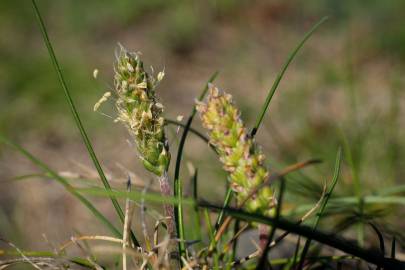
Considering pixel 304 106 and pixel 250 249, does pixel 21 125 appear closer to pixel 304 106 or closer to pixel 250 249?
pixel 304 106

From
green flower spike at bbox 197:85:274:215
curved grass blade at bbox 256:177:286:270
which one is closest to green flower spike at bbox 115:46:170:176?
green flower spike at bbox 197:85:274:215

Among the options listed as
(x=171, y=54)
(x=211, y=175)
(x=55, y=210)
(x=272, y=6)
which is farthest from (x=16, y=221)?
(x=272, y=6)

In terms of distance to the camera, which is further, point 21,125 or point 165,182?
point 21,125

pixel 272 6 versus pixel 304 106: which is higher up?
pixel 272 6

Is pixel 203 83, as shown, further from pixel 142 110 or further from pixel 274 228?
pixel 274 228

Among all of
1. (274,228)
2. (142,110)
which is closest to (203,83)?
(142,110)

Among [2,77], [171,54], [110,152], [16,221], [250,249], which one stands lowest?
[250,249]
